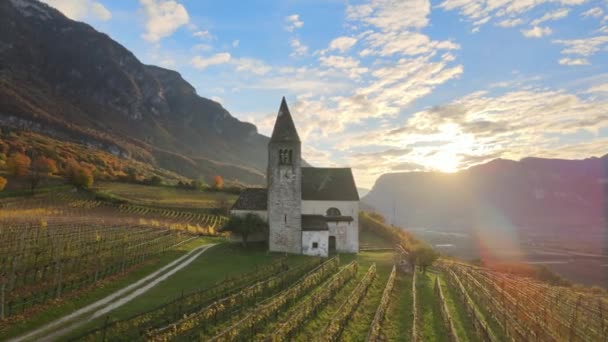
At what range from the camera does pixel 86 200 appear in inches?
2751

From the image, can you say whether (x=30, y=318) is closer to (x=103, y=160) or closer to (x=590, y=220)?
(x=103, y=160)

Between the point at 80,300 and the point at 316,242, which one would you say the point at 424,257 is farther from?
the point at 80,300

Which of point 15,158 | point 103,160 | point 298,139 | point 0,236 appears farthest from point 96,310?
point 103,160

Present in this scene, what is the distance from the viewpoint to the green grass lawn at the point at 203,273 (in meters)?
19.1

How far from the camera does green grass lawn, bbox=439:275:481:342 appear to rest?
19.2 m

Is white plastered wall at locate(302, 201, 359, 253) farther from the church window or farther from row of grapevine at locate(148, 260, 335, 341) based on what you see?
row of grapevine at locate(148, 260, 335, 341)

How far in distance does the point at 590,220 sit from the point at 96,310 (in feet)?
709

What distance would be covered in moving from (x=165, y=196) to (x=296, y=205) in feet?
156

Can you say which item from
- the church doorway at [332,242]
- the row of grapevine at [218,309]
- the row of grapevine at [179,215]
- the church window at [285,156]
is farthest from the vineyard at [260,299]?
the row of grapevine at [179,215]

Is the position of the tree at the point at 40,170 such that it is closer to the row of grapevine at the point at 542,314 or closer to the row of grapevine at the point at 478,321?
the row of grapevine at the point at 478,321

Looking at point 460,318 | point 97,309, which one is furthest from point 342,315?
point 97,309

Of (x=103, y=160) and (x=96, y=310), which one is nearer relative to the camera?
(x=96, y=310)

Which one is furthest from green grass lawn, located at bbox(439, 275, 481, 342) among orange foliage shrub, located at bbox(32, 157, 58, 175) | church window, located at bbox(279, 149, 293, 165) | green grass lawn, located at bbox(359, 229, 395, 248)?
orange foliage shrub, located at bbox(32, 157, 58, 175)

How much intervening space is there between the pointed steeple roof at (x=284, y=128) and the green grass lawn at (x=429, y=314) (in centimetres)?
1883
